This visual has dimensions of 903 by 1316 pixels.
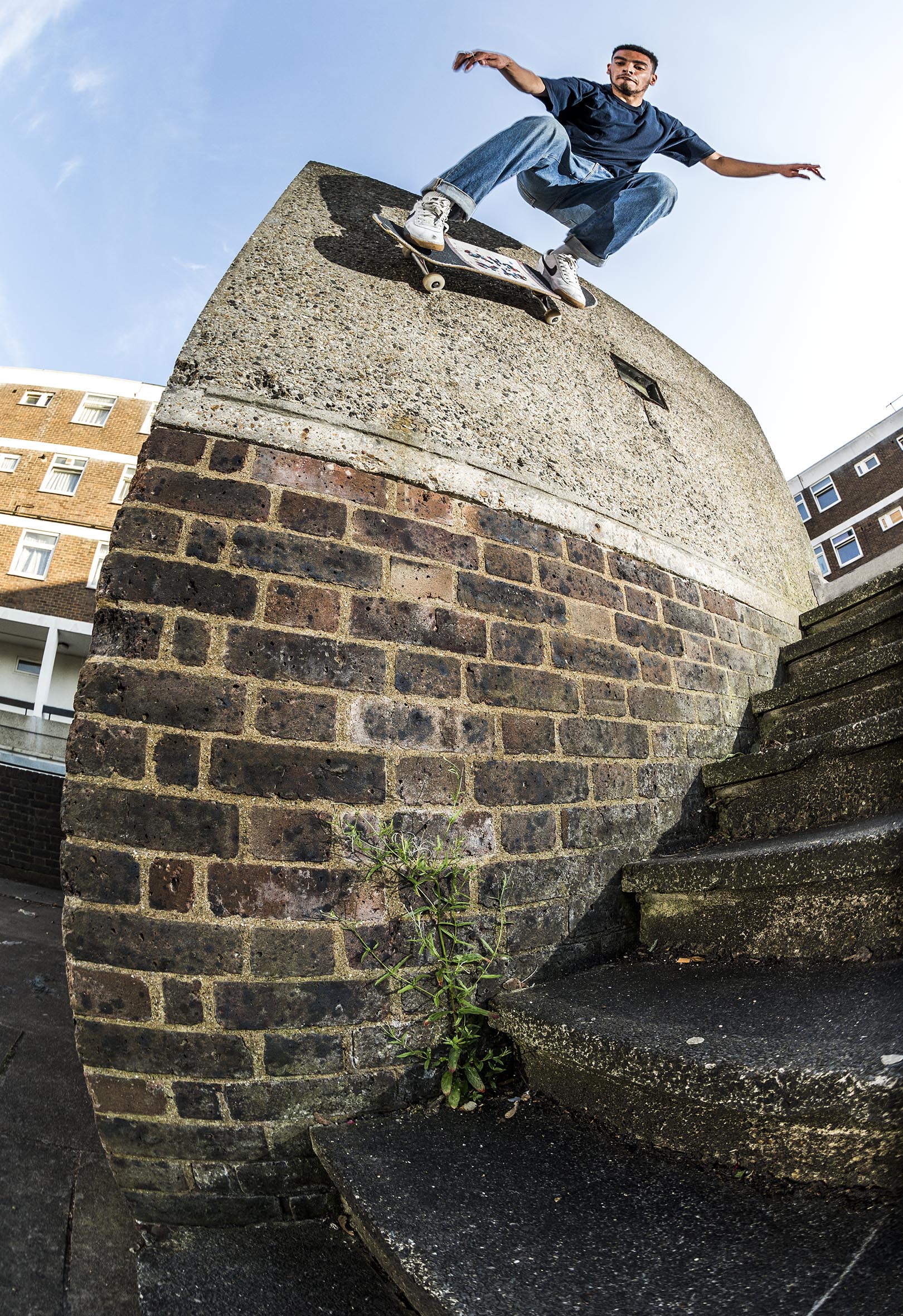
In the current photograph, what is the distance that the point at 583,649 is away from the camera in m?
2.34

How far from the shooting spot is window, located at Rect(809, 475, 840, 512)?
1024 inches

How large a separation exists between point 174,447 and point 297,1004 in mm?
1622

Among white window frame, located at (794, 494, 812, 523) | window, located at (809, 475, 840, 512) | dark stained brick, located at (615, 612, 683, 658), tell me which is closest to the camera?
dark stained brick, located at (615, 612, 683, 658)

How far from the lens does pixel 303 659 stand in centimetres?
174

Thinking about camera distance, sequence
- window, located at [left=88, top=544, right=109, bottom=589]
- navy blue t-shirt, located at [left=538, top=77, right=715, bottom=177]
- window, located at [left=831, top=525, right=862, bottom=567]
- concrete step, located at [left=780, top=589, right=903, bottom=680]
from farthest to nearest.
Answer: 1. window, located at [left=831, top=525, right=862, bottom=567]
2. window, located at [left=88, top=544, right=109, bottom=589]
3. navy blue t-shirt, located at [left=538, top=77, right=715, bottom=177]
4. concrete step, located at [left=780, top=589, right=903, bottom=680]

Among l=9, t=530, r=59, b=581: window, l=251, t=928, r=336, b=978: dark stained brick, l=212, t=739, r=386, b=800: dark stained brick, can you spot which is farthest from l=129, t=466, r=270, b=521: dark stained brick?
l=9, t=530, r=59, b=581: window

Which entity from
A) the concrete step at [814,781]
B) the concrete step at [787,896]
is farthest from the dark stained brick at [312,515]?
the concrete step at [814,781]

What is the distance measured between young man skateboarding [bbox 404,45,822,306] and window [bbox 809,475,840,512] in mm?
27314

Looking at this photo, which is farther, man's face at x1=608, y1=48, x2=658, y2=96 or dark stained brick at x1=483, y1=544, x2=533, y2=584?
man's face at x1=608, y1=48, x2=658, y2=96

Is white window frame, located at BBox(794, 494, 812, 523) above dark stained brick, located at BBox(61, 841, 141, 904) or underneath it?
above

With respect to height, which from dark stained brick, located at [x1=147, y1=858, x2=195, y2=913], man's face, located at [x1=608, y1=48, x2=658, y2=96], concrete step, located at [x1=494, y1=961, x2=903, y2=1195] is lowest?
concrete step, located at [x1=494, y1=961, x2=903, y2=1195]

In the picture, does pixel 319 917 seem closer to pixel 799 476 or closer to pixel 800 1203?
pixel 800 1203

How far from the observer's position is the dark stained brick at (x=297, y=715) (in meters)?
1.67

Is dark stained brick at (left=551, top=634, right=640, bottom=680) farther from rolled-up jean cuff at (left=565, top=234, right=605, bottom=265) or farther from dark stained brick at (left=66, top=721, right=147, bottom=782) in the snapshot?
rolled-up jean cuff at (left=565, top=234, right=605, bottom=265)
